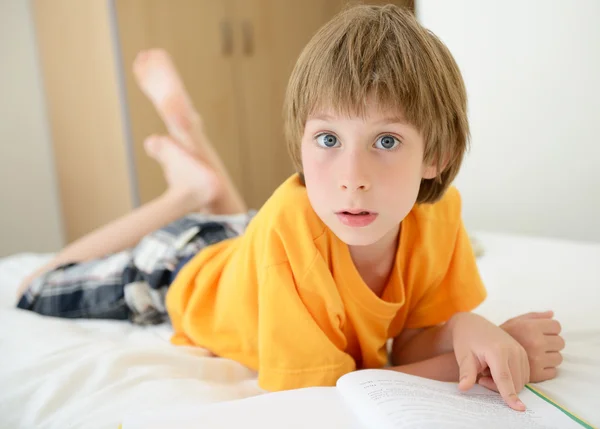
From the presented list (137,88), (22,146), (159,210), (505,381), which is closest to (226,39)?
(137,88)

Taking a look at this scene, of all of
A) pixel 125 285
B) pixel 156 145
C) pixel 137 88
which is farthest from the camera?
pixel 137 88

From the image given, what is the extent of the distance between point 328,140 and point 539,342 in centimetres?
36

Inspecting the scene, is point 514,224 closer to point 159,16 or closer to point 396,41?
→ point 396,41

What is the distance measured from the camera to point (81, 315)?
107cm

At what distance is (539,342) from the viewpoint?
705mm

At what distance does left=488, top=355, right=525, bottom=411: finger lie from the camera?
24.1 inches

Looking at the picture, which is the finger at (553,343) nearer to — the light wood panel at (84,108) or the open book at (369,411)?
the open book at (369,411)

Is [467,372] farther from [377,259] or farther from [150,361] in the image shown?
[150,361]

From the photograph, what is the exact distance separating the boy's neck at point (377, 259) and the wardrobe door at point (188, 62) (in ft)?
5.62

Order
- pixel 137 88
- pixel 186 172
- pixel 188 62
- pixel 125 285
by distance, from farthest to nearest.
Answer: pixel 188 62 → pixel 137 88 → pixel 186 172 → pixel 125 285

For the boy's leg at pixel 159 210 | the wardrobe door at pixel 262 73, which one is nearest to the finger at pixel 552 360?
the boy's leg at pixel 159 210

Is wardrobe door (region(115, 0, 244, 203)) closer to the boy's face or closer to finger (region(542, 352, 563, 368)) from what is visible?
the boy's face

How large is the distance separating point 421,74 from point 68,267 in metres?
0.84

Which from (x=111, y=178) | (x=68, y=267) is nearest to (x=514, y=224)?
(x=68, y=267)
